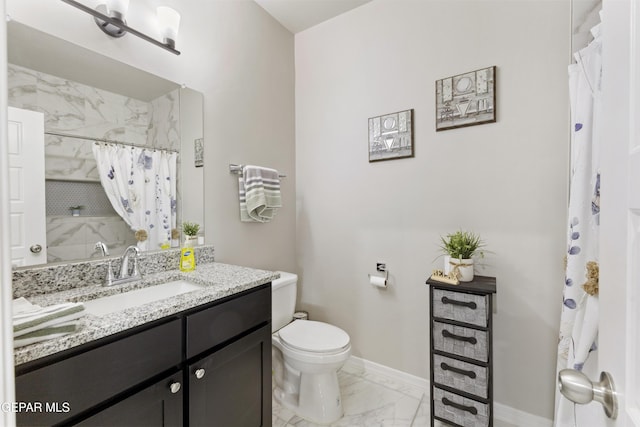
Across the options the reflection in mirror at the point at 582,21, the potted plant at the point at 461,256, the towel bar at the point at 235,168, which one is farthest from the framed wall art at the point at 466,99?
the towel bar at the point at 235,168

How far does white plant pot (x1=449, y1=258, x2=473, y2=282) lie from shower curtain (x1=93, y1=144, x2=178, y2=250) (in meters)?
1.58

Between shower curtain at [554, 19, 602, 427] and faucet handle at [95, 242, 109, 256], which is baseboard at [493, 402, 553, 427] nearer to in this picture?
shower curtain at [554, 19, 602, 427]

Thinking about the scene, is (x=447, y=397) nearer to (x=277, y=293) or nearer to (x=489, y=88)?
(x=277, y=293)

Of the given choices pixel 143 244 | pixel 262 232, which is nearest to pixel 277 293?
pixel 262 232

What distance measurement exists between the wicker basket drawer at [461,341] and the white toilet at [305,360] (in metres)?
0.50

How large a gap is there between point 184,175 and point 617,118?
5.68ft

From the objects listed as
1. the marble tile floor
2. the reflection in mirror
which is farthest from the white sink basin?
the reflection in mirror

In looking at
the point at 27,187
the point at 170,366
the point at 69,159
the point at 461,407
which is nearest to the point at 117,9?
the point at 69,159

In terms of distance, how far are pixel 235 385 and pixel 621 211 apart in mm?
1379

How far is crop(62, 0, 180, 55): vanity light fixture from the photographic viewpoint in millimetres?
1208

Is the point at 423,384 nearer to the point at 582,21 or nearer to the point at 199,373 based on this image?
the point at 199,373

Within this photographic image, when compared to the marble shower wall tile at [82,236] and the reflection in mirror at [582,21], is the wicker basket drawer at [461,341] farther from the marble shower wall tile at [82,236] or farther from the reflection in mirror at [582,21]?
the marble shower wall tile at [82,236]

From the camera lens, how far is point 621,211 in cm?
47

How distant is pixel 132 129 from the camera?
1397 mm
